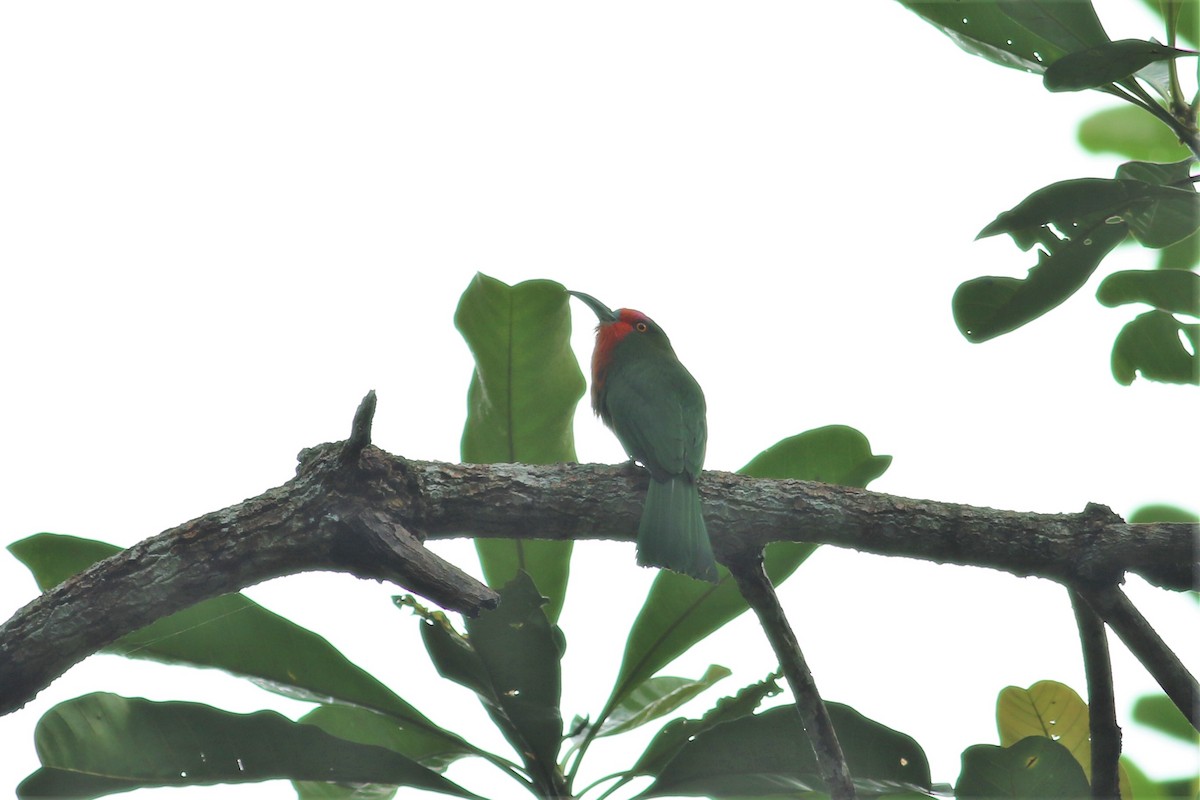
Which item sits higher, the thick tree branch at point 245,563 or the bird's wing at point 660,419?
the bird's wing at point 660,419

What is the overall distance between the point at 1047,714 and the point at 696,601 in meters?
1.01

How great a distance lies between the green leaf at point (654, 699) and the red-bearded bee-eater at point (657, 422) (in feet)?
1.82

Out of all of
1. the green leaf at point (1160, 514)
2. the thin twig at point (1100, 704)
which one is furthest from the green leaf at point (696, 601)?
the green leaf at point (1160, 514)

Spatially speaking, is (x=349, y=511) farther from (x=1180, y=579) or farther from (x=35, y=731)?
(x=1180, y=579)

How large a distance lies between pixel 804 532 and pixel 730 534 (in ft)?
0.61

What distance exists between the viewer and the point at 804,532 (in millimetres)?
2732

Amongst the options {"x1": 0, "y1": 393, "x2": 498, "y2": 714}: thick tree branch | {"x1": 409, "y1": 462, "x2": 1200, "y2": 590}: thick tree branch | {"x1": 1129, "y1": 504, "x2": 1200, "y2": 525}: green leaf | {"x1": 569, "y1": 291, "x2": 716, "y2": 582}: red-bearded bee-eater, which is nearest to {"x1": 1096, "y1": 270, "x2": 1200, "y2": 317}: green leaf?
{"x1": 1129, "y1": 504, "x2": 1200, "y2": 525}: green leaf

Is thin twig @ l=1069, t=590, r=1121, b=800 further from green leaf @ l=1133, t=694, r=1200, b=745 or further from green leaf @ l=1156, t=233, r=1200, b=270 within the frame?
green leaf @ l=1156, t=233, r=1200, b=270

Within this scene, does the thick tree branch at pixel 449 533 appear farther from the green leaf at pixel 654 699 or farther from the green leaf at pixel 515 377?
the green leaf at pixel 654 699

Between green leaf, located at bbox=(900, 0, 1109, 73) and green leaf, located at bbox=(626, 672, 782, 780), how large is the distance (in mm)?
1917

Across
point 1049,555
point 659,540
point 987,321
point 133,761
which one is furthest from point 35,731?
point 987,321

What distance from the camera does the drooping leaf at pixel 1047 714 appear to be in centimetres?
299

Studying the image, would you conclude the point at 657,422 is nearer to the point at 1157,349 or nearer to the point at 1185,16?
the point at 1157,349

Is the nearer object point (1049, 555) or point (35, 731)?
point (35, 731)
